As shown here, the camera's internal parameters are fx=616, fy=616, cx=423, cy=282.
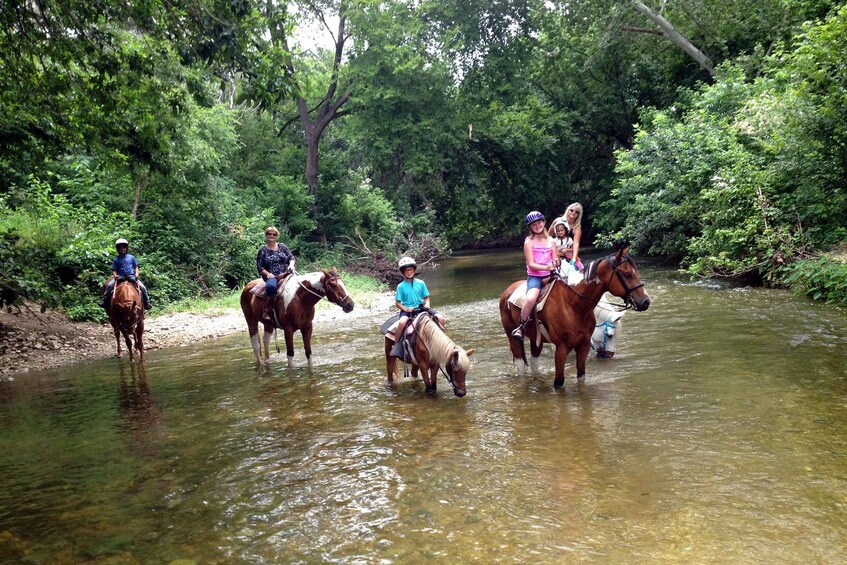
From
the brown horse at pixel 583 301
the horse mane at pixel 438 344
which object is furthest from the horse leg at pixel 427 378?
the brown horse at pixel 583 301

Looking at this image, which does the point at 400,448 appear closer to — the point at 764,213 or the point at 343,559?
the point at 343,559

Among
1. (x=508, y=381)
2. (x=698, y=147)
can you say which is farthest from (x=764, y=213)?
(x=508, y=381)

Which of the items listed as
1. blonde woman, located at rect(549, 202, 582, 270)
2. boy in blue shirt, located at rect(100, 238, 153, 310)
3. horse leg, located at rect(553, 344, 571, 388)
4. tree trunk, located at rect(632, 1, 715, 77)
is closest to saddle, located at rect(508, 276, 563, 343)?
horse leg, located at rect(553, 344, 571, 388)

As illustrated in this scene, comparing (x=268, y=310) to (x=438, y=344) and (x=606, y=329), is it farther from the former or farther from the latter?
(x=606, y=329)

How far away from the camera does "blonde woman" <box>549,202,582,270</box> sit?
31.5ft

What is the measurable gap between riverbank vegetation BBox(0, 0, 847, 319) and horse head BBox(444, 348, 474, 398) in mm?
4009

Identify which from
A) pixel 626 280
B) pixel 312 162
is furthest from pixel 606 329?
pixel 312 162

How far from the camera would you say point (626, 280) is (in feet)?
25.8

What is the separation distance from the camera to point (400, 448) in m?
6.28

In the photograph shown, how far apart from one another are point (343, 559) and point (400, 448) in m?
2.18

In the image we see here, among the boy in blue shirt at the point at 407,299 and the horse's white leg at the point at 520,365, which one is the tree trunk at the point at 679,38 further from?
the boy in blue shirt at the point at 407,299

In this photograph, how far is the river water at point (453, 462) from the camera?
13.9 feet

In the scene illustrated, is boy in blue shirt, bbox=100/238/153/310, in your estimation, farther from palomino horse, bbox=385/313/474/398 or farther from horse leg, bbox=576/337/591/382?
horse leg, bbox=576/337/591/382

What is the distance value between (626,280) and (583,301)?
1.98 feet
